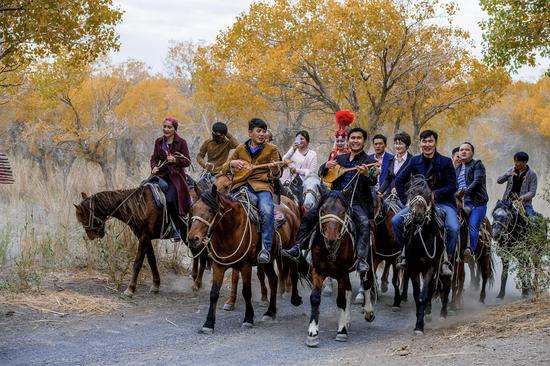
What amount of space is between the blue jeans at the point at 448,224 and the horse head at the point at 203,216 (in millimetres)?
2390

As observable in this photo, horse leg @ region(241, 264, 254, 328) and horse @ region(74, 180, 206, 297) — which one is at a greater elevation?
horse @ region(74, 180, 206, 297)

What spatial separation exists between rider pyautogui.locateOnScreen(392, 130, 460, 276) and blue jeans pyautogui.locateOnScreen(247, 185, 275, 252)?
1.65 m

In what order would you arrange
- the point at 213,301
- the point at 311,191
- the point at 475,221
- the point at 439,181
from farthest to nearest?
the point at 475,221 < the point at 311,191 < the point at 439,181 < the point at 213,301

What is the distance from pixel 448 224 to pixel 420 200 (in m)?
0.94

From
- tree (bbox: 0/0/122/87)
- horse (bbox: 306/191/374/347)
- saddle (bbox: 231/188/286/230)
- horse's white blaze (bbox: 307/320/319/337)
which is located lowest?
horse's white blaze (bbox: 307/320/319/337)

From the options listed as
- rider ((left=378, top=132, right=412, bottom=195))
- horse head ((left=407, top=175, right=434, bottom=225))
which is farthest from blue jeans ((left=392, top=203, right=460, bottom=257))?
rider ((left=378, top=132, right=412, bottom=195))

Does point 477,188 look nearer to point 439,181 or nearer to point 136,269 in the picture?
point 439,181

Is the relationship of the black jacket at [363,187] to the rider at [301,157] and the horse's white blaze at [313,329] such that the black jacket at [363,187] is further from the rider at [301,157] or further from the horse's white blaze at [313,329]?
the rider at [301,157]

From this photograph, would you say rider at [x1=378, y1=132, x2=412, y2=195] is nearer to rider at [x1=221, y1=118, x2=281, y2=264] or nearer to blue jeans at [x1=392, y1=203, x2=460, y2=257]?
blue jeans at [x1=392, y1=203, x2=460, y2=257]

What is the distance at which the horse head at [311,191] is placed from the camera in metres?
10.7

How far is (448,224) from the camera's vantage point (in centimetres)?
957

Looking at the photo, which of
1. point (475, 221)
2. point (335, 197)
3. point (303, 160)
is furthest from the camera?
point (303, 160)

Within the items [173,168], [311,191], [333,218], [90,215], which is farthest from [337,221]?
[90,215]

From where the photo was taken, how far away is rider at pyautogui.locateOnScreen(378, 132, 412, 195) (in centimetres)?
1167
